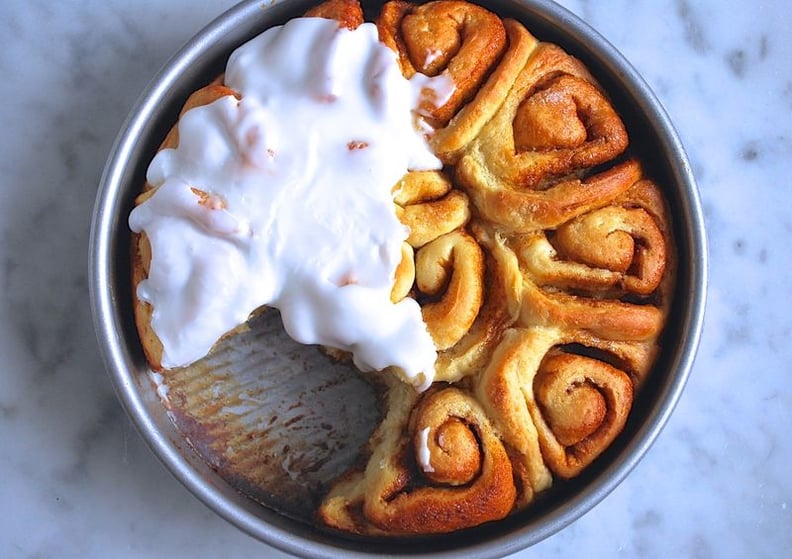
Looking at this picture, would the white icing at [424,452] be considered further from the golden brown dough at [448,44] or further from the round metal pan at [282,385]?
the golden brown dough at [448,44]

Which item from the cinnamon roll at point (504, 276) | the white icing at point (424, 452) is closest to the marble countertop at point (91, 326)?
the cinnamon roll at point (504, 276)

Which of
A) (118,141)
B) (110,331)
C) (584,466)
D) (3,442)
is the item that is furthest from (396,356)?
(3,442)

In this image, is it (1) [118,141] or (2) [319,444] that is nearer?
(1) [118,141]

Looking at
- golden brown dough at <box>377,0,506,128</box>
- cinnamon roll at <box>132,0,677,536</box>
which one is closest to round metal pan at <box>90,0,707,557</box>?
cinnamon roll at <box>132,0,677,536</box>

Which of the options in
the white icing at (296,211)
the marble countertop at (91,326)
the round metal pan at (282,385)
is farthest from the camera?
the marble countertop at (91,326)

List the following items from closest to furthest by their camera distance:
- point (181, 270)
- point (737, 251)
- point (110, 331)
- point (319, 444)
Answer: point (181, 270), point (110, 331), point (319, 444), point (737, 251)

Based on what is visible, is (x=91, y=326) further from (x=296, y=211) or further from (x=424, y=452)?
(x=424, y=452)

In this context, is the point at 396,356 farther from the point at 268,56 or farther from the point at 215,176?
the point at 268,56
